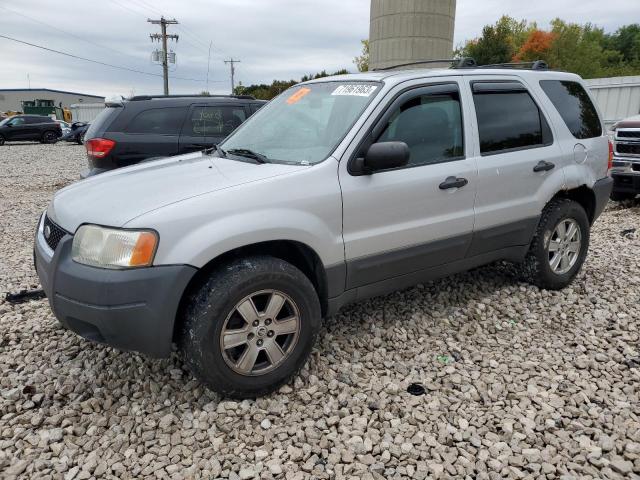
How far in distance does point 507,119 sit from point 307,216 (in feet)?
6.56

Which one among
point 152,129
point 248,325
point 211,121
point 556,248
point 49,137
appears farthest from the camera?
point 49,137

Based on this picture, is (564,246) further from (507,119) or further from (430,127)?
(430,127)

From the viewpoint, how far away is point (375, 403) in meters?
2.95

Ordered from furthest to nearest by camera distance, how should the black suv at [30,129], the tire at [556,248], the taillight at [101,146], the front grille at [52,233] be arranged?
the black suv at [30,129] < the taillight at [101,146] < the tire at [556,248] < the front grille at [52,233]

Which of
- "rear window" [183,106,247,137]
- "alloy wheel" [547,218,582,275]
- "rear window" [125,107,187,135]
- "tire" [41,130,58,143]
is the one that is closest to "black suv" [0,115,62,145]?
"tire" [41,130,58,143]

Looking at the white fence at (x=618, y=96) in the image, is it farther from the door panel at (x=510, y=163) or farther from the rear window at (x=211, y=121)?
the door panel at (x=510, y=163)

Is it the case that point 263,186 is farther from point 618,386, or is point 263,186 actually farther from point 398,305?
point 618,386

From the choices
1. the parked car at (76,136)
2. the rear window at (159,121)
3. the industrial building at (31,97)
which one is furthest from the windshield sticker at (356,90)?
the industrial building at (31,97)

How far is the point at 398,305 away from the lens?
4230mm

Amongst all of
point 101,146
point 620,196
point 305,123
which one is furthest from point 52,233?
point 620,196

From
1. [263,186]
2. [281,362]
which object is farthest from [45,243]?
[281,362]

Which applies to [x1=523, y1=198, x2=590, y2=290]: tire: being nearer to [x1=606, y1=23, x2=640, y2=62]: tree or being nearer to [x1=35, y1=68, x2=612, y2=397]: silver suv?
[x1=35, y1=68, x2=612, y2=397]: silver suv

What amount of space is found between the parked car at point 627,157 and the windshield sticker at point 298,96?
6115 mm

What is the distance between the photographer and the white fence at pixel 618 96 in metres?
11.7
